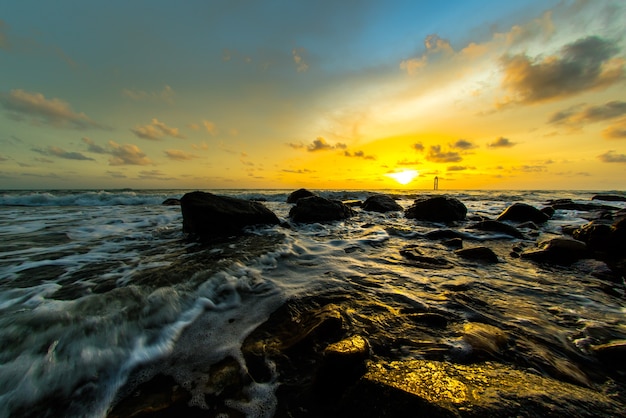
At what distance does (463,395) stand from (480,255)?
417 centimetres

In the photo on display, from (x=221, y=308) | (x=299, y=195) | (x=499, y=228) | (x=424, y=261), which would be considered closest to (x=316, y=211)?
(x=424, y=261)

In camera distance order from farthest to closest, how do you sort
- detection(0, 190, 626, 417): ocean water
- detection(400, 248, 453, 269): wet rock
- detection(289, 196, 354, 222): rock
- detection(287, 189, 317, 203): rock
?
detection(287, 189, 317, 203): rock → detection(289, 196, 354, 222): rock → detection(400, 248, 453, 269): wet rock → detection(0, 190, 626, 417): ocean water

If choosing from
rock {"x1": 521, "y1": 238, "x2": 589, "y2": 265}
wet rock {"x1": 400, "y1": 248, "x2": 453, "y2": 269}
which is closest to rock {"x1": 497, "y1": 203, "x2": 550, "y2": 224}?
rock {"x1": 521, "y1": 238, "x2": 589, "y2": 265}

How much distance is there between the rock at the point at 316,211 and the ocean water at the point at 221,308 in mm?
4197

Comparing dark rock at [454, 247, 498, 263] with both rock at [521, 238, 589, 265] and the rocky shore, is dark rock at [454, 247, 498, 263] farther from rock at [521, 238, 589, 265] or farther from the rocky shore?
the rocky shore

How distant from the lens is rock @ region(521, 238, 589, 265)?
15.1 feet

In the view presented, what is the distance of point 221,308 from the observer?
112 inches

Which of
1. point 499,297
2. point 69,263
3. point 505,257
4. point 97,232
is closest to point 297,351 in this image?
point 499,297

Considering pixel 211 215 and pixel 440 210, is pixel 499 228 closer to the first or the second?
pixel 440 210

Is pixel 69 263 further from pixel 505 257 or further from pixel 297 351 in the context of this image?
pixel 505 257

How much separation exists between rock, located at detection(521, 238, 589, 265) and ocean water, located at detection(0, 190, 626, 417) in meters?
0.21

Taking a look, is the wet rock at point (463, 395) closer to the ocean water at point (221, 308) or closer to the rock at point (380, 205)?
the ocean water at point (221, 308)

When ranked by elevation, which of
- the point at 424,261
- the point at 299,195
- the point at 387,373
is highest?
the point at 299,195

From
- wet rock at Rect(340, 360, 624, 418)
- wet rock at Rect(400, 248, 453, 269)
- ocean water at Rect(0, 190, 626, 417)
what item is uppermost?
wet rock at Rect(340, 360, 624, 418)
